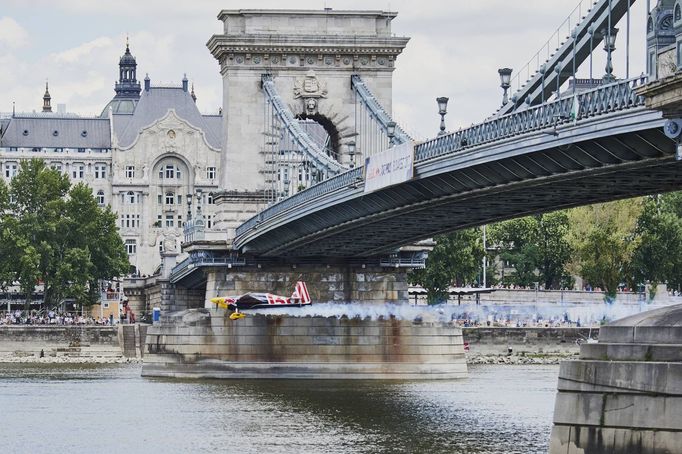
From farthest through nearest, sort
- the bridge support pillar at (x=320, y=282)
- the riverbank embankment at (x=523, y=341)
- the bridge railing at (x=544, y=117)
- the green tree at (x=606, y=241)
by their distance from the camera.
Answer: the green tree at (x=606, y=241) < the riverbank embankment at (x=523, y=341) < the bridge support pillar at (x=320, y=282) < the bridge railing at (x=544, y=117)

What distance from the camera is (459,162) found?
64125 millimetres

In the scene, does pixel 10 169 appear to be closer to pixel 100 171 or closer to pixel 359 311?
pixel 100 171

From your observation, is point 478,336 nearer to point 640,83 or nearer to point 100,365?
point 100,365

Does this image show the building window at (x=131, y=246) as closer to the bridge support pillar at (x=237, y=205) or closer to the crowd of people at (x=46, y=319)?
the crowd of people at (x=46, y=319)

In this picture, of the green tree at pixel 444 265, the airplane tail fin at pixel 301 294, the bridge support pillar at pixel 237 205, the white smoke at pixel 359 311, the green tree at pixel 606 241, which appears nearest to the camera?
the airplane tail fin at pixel 301 294

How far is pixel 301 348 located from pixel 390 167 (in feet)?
80.4

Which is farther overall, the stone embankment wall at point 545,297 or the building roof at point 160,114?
the building roof at point 160,114

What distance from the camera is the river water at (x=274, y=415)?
6118 cm

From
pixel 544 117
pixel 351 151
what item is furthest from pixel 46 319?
pixel 544 117

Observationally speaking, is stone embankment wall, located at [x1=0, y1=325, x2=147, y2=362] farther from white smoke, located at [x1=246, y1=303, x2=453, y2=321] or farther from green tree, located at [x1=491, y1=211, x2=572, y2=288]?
green tree, located at [x1=491, y1=211, x2=572, y2=288]

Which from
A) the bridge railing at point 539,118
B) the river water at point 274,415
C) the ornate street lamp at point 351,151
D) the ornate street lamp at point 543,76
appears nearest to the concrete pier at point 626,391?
the bridge railing at point 539,118

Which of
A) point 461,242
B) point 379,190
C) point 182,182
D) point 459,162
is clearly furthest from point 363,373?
point 182,182

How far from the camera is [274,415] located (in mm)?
71375

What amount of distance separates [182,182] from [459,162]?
13209cm
